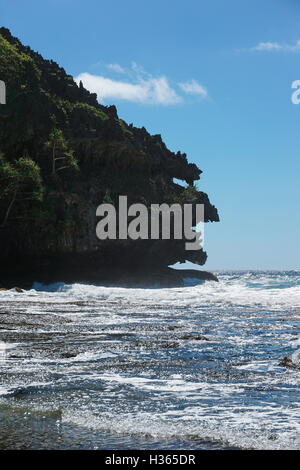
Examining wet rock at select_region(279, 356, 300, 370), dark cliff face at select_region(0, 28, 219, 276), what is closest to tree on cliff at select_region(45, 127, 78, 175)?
dark cliff face at select_region(0, 28, 219, 276)

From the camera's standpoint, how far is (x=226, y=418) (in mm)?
6133

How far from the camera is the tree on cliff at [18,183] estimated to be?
45.9 metres

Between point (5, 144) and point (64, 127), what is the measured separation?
9.47 meters

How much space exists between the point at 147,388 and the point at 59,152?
5000cm

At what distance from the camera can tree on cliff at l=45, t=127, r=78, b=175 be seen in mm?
53438

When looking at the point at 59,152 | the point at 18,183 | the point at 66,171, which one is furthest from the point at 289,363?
the point at 66,171

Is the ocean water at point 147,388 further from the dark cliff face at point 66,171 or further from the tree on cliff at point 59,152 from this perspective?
the tree on cliff at point 59,152

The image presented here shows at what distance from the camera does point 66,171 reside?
2254 inches

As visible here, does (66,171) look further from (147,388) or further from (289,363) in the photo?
(147,388)

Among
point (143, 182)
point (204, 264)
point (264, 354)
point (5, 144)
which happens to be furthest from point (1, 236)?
point (264, 354)

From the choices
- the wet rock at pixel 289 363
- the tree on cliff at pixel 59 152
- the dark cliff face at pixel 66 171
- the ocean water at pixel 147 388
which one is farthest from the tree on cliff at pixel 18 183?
the wet rock at pixel 289 363

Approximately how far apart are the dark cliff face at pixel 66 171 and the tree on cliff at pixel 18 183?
0.32 ft
